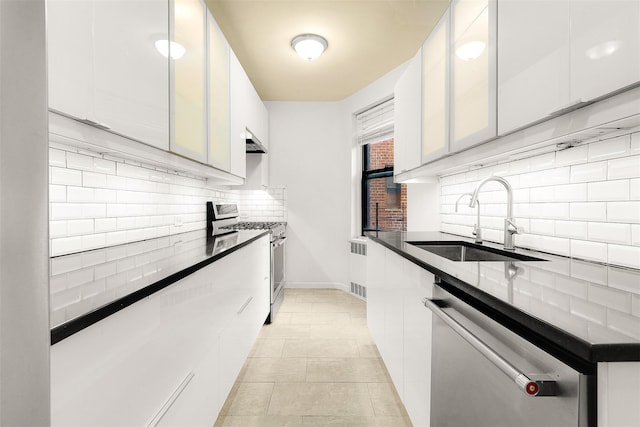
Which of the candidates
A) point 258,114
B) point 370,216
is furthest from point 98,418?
point 370,216

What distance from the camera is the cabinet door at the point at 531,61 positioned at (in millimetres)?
1011

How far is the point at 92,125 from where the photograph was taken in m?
1.12

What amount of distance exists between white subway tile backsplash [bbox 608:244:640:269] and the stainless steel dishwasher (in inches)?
25.6

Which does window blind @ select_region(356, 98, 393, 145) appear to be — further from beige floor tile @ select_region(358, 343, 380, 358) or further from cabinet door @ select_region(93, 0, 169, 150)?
cabinet door @ select_region(93, 0, 169, 150)

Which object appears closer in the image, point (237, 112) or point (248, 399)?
point (248, 399)

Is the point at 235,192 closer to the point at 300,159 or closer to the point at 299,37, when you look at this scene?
the point at 300,159

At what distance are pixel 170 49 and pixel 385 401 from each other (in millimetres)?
2283

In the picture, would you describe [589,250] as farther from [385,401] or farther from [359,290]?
[359,290]

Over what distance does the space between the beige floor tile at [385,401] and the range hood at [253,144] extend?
2456 mm

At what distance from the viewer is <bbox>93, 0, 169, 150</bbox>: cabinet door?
1.14 metres

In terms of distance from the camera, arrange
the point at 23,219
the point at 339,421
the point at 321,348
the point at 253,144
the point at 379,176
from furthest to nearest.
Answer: the point at 379,176 < the point at 253,144 < the point at 321,348 < the point at 339,421 < the point at 23,219

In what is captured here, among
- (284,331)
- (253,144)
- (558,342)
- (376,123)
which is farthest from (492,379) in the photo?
(376,123)

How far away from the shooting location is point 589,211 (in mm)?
1219

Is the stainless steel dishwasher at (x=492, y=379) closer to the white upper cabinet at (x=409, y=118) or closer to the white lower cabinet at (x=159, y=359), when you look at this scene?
the white lower cabinet at (x=159, y=359)
